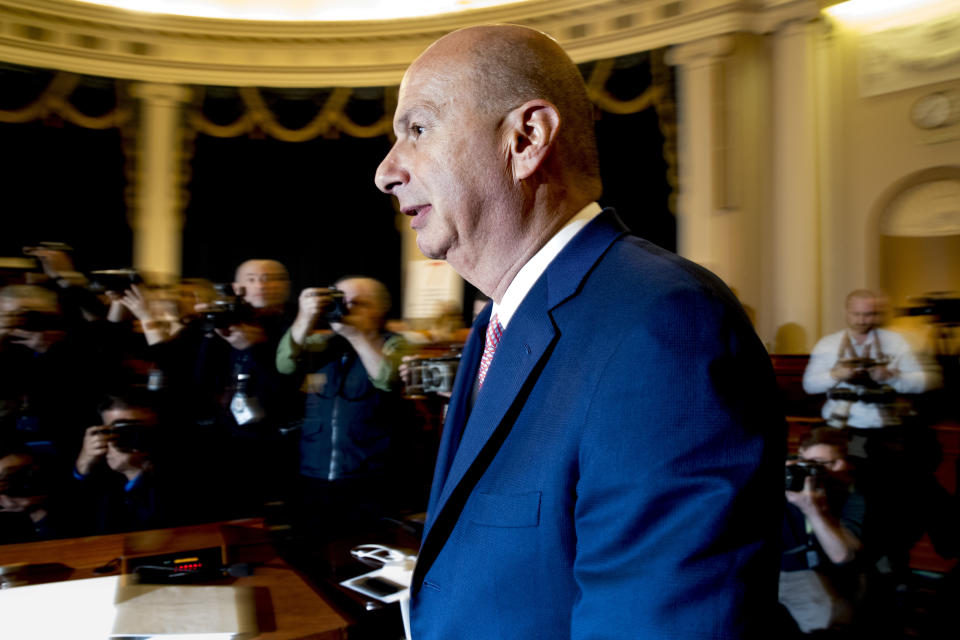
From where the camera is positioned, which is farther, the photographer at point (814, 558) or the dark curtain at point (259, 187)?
the dark curtain at point (259, 187)

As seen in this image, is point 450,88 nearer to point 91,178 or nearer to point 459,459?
point 459,459

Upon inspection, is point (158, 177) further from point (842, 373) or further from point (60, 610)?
point (60, 610)

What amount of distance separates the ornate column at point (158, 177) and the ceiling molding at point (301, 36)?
18 cm

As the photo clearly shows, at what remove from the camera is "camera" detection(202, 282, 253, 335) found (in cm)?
267

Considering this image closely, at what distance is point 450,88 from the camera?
2.68 feet

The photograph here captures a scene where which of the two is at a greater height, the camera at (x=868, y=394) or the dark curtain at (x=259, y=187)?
the dark curtain at (x=259, y=187)

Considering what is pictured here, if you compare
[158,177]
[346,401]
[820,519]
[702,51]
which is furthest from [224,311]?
[158,177]

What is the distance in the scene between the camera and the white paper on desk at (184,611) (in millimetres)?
1142

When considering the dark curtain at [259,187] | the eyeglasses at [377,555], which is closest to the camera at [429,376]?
the eyeglasses at [377,555]

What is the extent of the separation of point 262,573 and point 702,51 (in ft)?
17.8

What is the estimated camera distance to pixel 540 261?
0.84 meters

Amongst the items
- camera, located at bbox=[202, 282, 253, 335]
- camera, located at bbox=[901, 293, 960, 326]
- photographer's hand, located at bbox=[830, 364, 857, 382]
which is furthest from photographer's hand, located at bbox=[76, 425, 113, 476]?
camera, located at bbox=[901, 293, 960, 326]

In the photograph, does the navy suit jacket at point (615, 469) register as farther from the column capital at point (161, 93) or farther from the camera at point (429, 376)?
the column capital at point (161, 93)

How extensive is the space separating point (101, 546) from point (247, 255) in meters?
6.01
